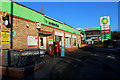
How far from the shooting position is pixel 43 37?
12.1m

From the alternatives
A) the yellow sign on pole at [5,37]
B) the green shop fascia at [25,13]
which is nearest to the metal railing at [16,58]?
the yellow sign on pole at [5,37]

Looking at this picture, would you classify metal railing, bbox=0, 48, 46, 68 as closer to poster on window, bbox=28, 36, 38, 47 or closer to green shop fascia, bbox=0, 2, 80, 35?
poster on window, bbox=28, 36, 38, 47

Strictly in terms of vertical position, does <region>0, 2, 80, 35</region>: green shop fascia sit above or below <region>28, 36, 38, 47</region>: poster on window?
above

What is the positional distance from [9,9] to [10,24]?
116 centimetres

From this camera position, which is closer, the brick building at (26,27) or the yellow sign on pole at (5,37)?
the yellow sign on pole at (5,37)

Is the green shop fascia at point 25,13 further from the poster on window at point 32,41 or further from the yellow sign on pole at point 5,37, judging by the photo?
the poster on window at point 32,41

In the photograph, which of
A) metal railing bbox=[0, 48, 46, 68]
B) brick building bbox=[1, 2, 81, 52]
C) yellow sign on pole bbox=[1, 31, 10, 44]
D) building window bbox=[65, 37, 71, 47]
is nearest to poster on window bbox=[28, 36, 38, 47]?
brick building bbox=[1, 2, 81, 52]

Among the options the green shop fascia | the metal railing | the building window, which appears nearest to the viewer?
the metal railing

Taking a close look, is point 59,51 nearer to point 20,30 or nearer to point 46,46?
point 46,46

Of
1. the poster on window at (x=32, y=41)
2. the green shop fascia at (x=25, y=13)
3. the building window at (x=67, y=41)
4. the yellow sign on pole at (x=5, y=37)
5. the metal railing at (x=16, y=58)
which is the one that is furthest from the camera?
the building window at (x=67, y=41)

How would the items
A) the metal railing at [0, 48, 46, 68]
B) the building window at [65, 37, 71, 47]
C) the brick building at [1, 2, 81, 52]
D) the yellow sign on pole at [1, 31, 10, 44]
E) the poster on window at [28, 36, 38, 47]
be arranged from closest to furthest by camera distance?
the metal railing at [0, 48, 46, 68] → the yellow sign on pole at [1, 31, 10, 44] → the brick building at [1, 2, 81, 52] → the poster on window at [28, 36, 38, 47] → the building window at [65, 37, 71, 47]

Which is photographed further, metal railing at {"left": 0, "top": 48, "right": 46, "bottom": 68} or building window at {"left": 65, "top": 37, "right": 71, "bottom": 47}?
building window at {"left": 65, "top": 37, "right": 71, "bottom": 47}

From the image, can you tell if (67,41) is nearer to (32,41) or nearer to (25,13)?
(32,41)

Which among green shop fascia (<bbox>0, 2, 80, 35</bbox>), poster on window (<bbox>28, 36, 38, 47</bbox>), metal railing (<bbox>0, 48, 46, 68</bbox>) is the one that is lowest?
metal railing (<bbox>0, 48, 46, 68</bbox>)
